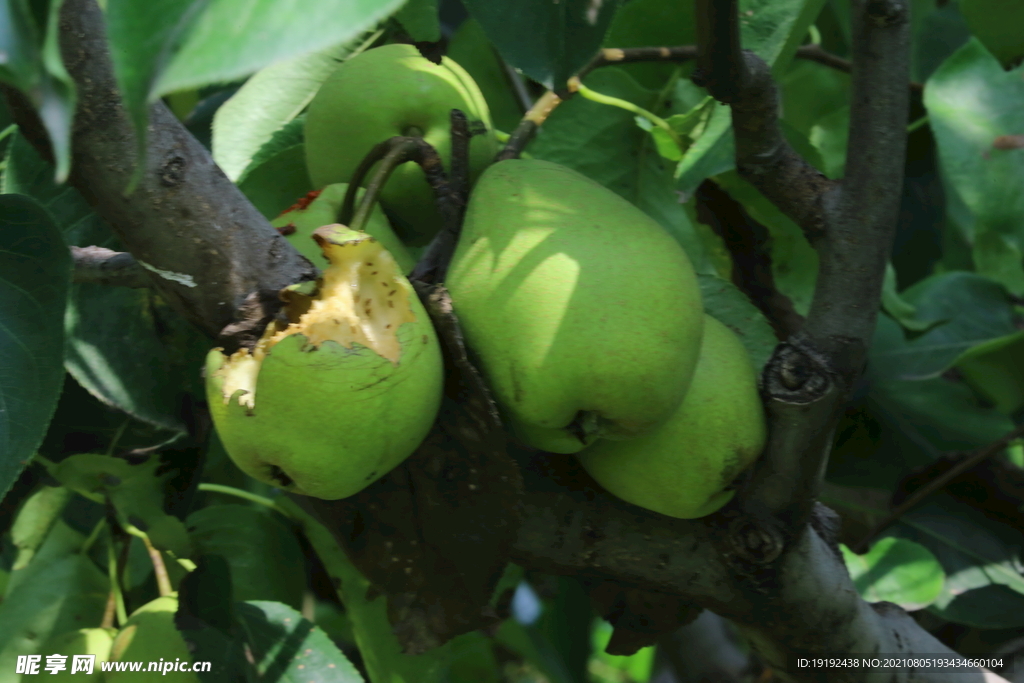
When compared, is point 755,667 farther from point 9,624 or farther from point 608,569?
point 9,624

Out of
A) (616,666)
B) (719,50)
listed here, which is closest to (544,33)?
(719,50)

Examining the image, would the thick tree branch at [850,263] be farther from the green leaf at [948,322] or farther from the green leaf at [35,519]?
the green leaf at [35,519]

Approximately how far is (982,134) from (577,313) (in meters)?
0.73

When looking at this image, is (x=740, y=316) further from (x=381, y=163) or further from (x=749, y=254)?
(x=381, y=163)

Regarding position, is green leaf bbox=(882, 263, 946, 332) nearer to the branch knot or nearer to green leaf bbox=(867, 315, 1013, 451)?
green leaf bbox=(867, 315, 1013, 451)

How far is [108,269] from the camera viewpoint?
0.60 meters

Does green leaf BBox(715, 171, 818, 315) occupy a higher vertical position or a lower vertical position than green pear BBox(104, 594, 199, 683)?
higher

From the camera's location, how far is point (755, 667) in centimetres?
134

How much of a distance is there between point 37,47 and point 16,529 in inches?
28.6

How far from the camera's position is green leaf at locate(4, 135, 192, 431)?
2.28 ft

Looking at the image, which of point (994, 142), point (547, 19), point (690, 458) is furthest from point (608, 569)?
point (994, 142)

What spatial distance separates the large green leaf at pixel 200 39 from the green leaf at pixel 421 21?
1.32 feet

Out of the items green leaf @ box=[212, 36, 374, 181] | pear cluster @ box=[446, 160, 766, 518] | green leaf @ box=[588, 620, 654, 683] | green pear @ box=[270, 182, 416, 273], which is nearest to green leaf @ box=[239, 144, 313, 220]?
green leaf @ box=[212, 36, 374, 181]

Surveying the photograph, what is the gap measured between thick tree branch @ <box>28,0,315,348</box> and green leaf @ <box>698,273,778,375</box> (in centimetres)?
37
